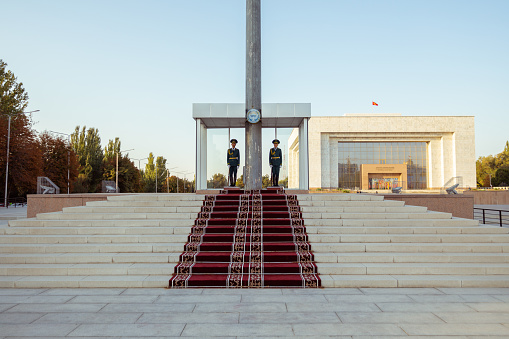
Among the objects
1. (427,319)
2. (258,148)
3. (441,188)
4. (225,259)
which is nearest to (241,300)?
(225,259)

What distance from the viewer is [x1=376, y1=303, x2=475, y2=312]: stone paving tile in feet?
15.8

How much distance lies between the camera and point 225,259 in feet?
22.7

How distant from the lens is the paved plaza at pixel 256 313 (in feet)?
13.4

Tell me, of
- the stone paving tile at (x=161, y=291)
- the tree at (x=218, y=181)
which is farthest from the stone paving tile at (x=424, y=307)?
the tree at (x=218, y=181)

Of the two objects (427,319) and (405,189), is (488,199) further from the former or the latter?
(427,319)

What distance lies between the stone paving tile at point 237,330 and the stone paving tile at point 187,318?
14 centimetres

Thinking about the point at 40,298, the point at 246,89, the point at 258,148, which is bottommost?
the point at 40,298

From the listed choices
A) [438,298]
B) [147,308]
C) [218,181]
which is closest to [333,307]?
[438,298]

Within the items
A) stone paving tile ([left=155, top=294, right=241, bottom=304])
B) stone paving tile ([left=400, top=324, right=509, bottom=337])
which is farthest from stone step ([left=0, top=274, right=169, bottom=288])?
stone paving tile ([left=400, top=324, right=509, bottom=337])

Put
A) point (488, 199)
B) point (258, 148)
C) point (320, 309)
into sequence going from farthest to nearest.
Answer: point (488, 199), point (258, 148), point (320, 309)

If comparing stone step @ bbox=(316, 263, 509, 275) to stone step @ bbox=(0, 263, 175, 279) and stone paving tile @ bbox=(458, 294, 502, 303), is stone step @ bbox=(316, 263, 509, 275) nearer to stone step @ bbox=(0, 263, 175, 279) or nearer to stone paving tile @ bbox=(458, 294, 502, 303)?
stone paving tile @ bbox=(458, 294, 502, 303)

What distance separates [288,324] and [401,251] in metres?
4.07

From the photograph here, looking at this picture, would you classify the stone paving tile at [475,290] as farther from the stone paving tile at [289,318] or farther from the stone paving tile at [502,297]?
the stone paving tile at [289,318]

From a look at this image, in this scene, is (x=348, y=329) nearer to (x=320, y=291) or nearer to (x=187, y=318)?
(x=320, y=291)
